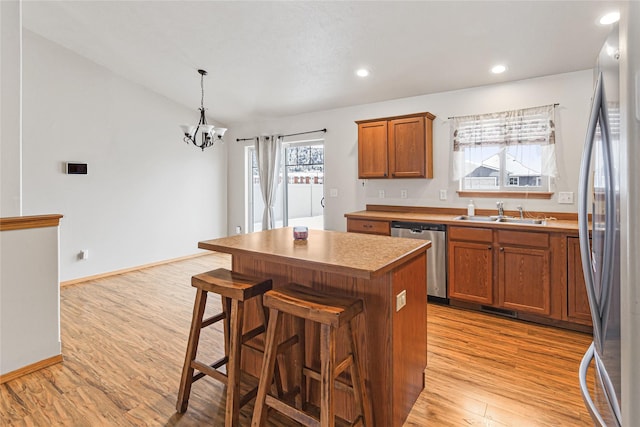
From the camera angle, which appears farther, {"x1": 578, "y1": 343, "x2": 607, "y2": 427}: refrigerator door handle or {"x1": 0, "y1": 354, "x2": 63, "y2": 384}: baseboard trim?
{"x1": 0, "y1": 354, "x2": 63, "y2": 384}: baseboard trim

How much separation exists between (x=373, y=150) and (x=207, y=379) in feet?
10.4

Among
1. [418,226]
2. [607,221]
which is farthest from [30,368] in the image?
[418,226]

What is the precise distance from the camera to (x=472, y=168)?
13.0ft

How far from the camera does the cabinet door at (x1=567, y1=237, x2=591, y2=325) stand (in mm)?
2824

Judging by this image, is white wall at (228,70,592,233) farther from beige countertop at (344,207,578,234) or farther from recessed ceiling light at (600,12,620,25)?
recessed ceiling light at (600,12,620,25)

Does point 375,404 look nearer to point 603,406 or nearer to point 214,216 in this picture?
point 603,406

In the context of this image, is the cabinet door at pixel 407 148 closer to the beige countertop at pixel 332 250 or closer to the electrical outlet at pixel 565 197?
the electrical outlet at pixel 565 197

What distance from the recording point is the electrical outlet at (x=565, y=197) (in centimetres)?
339

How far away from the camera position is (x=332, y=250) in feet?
6.22

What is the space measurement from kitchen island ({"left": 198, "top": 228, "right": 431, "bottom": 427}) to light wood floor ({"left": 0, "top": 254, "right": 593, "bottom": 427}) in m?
0.27

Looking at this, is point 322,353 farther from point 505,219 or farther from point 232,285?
point 505,219

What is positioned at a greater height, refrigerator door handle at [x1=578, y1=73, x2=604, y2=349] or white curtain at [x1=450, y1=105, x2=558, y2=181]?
white curtain at [x1=450, y1=105, x2=558, y2=181]

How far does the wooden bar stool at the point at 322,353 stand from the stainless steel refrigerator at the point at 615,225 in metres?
0.90

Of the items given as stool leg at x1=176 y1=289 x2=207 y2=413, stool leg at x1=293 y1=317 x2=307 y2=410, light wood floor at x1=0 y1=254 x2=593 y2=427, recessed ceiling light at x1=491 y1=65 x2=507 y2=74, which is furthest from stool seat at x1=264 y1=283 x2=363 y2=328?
recessed ceiling light at x1=491 y1=65 x2=507 y2=74
